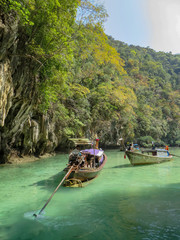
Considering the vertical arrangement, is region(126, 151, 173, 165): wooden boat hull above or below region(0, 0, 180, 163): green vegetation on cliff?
below

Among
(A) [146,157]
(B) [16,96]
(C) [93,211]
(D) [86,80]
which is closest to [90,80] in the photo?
(D) [86,80]

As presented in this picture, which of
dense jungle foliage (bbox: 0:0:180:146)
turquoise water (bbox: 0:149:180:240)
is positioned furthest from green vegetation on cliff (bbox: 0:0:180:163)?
turquoise water (bbox: 0:149:180:240)

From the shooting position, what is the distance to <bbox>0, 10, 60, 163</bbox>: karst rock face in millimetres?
7591

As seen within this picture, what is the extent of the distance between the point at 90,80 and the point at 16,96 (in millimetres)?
Answer: 15299

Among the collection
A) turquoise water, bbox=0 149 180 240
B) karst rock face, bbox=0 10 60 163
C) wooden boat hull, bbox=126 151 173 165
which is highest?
karst rock face, bbox=0 10 60 163

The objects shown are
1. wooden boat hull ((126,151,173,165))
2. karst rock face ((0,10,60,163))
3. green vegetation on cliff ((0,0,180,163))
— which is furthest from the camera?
wooden boat hull ((126,151,173,165))

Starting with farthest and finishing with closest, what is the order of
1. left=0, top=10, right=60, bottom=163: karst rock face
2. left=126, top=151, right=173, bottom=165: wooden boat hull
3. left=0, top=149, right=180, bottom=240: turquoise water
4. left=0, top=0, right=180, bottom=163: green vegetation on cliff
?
left=126, top=151, right=173, bottom=165: wooden boat hull
left=0, top=0, right=180, bottom=163: green vegetation on cliff
left=0, top=10, right=60, bottom=163: karst rock face
left=0, top=149, right=180, bottom=240: turquoise water

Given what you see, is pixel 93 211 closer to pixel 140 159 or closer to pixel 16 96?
pixel 16 96

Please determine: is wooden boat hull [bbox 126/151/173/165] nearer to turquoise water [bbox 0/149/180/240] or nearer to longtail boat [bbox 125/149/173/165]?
longtail boat [bbox 125/149/173/165]

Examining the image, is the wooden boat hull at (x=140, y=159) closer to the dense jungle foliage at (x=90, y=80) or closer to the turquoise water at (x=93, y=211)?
the turquoise water at (x=93, y=211)

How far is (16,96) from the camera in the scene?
31.3 feet

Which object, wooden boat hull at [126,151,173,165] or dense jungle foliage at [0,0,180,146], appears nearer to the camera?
dense jungle foliage at [0,0,180,146]

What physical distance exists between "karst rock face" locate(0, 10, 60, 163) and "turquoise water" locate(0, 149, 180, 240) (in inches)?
150

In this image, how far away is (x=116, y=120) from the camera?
86.5ft
